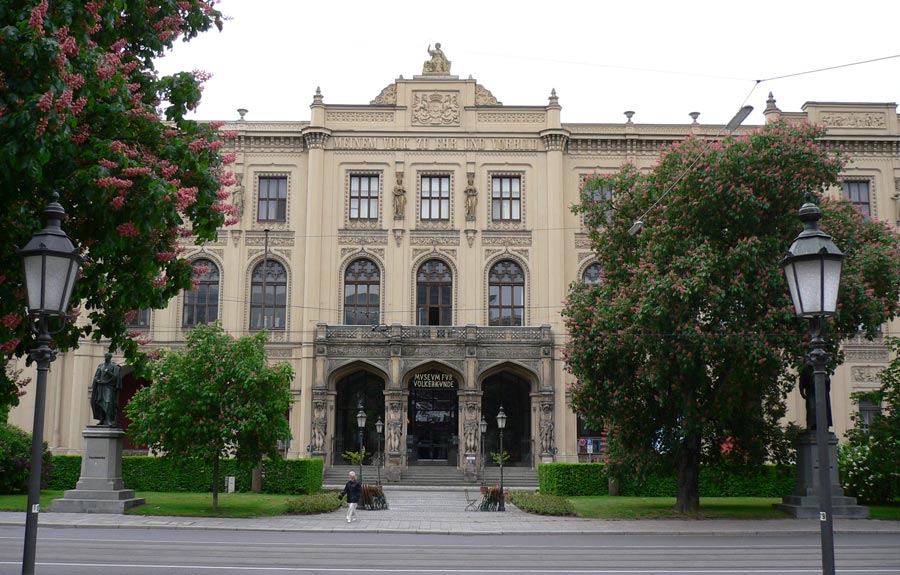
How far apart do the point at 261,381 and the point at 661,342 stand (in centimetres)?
1198

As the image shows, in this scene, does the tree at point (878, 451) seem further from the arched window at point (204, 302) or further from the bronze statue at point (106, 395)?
the arched window at point (204, 302)

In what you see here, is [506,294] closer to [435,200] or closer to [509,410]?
[509,410]

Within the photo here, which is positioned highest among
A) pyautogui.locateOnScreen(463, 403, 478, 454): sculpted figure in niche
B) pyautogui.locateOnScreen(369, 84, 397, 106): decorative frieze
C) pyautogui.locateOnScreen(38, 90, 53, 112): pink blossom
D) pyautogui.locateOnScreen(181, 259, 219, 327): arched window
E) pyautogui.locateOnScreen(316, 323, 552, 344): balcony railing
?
pyautogui.locateOnScreen(369, 84, 397, 106): decorative frieze

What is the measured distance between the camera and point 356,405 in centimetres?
4319

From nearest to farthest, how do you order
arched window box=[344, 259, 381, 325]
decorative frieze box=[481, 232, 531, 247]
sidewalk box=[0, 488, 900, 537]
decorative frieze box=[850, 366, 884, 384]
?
sidewalk box=[0, 488, 900, 537]
decorative frieze box=[850, 366, 884, 384]
arched window box=[344, 259, 381, 325]
decorative frieze box=[481, 232, 531, 247]

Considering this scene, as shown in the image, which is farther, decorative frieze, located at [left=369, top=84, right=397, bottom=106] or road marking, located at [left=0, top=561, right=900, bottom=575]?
decorative frieze, located at [left=369, top=84, right=397, bottom=106]

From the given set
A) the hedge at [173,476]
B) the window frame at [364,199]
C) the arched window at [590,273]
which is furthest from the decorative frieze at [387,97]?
the hedge at [173,476]

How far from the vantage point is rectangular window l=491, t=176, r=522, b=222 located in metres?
43.8

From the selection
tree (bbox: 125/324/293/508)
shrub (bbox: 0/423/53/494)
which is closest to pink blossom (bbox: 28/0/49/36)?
tree (bbox: 125/324/293/508)

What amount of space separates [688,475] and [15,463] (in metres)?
23.4

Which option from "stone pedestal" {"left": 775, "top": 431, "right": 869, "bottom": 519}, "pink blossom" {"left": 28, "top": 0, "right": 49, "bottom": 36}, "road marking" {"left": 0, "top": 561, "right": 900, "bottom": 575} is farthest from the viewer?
"stone pedestal" {"left": 775, "top": 431, "right": 869, "bottom": 519}

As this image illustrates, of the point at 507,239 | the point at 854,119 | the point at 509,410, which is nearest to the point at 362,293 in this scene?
the point at 507,239

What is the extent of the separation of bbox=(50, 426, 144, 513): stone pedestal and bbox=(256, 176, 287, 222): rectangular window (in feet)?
64.2

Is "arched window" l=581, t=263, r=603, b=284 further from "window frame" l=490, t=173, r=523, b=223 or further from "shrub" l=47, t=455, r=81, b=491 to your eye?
"shrub" l=47, t=455, r=81, b=491
